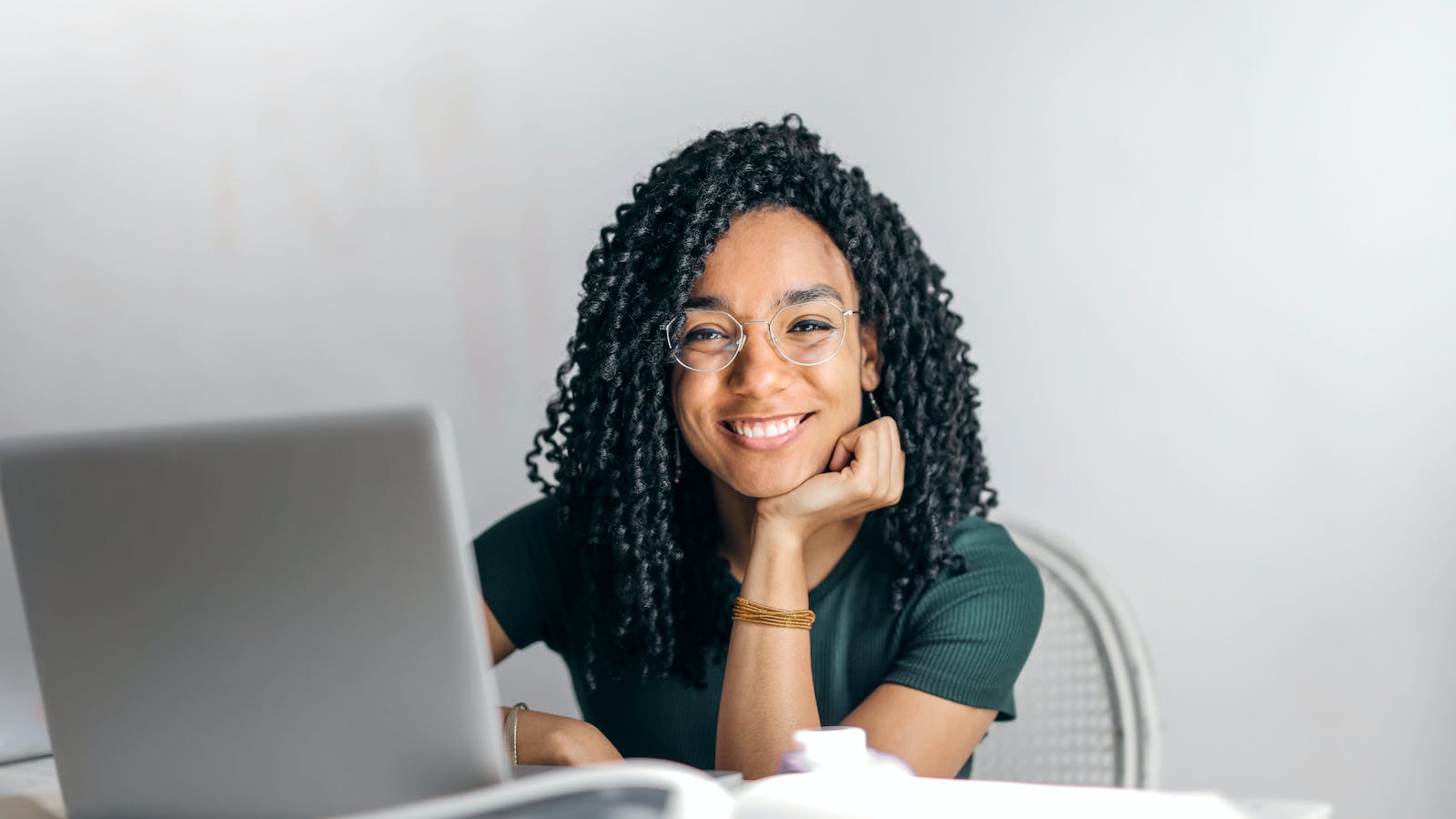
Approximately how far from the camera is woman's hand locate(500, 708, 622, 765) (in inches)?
49.4

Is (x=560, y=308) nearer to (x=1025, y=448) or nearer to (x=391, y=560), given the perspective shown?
(x=1025, y=448)

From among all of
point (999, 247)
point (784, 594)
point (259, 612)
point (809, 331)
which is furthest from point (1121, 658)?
point (259, 612)

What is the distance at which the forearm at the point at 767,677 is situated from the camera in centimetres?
138

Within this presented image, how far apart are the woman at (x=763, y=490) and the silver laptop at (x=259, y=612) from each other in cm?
69

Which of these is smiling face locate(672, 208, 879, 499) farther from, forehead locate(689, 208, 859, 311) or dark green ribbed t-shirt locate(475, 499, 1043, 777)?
dark green ribbed t-shirt locate(475, 499, 1043, 777)

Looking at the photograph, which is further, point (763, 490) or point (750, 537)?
point (750, 537)

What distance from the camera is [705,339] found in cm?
153

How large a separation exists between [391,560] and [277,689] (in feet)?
0.41

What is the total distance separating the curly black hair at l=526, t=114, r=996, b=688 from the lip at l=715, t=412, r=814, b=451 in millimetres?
104

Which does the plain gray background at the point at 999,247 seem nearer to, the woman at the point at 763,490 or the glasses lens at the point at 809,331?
the woman at the point at 763,490

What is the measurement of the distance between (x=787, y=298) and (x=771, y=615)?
1.24 feet

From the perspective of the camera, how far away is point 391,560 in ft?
2.42

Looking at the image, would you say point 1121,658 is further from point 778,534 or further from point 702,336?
point 702,336

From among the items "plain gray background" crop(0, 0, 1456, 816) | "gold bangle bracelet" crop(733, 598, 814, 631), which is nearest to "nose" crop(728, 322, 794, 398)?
"gold bangle bracelet" crop(733, 598, 814, 631)
